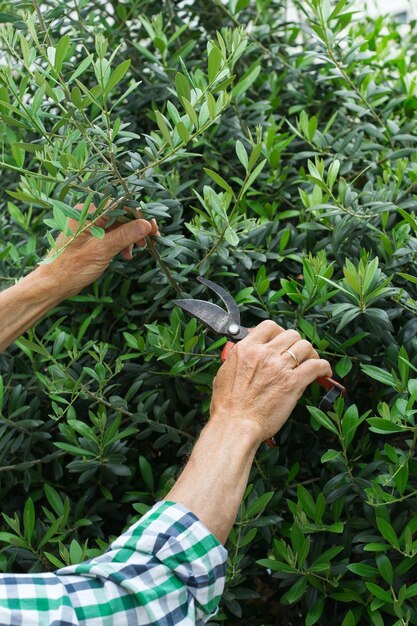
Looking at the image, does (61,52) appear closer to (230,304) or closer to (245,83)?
(230,304)

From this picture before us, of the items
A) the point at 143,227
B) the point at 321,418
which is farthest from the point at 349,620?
the point at 143,227

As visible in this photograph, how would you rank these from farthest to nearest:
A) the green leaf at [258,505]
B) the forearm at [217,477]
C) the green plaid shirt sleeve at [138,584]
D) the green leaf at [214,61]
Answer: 1. the green leaf at [258,505]
2. the green leaf at [214,61]
3. the forearm at [217,477]
4. the green plaid shirt sleeve at [138,584]

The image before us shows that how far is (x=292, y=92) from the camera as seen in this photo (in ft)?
7.55

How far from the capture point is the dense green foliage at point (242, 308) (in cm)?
159

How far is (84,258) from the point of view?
1.80m

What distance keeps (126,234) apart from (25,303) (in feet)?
0.92

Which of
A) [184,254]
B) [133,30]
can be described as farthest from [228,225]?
[133,30]

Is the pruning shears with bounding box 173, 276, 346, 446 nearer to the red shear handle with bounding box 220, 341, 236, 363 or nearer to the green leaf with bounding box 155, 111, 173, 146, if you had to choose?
the red shear handle with bounding box 220, 341, 236, 363

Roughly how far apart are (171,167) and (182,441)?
651mm

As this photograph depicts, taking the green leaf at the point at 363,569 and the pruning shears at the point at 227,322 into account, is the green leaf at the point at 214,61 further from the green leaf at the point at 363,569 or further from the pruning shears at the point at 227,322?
the green leaf at the point at 363,569

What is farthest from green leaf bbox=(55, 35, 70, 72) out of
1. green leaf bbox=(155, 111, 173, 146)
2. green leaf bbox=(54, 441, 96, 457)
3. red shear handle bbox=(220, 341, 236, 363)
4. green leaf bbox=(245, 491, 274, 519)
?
green leaf bbox=(245, 491, 274, 519)

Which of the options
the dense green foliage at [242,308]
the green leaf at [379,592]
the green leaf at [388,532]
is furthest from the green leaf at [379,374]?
the green leaf at [379,592]

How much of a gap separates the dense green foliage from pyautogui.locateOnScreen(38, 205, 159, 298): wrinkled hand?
2.8 inches

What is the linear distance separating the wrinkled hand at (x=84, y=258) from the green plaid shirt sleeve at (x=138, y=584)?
621mm
